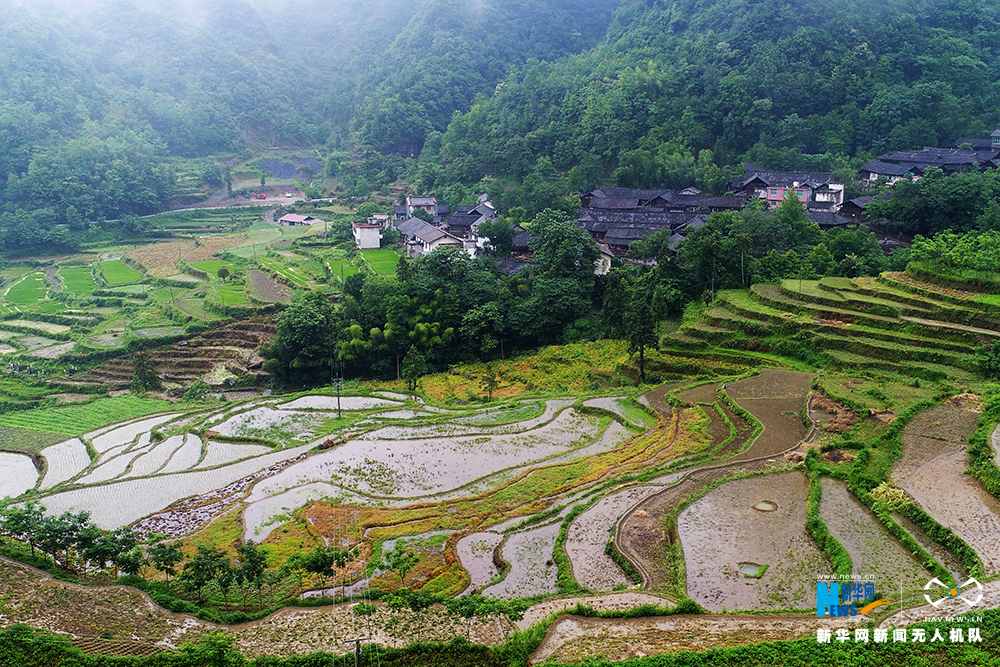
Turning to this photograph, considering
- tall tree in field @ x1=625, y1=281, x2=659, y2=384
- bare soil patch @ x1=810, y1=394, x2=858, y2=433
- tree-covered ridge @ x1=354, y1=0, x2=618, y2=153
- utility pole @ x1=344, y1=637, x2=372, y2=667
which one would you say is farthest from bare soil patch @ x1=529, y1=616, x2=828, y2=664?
tree-covered ridge @ x1=354, y1=0, x2=618, y2=153

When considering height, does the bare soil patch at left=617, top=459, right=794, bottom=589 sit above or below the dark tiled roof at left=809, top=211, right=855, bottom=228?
below

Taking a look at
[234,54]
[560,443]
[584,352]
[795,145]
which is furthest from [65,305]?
[234,54]

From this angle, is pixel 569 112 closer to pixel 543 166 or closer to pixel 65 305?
pixel 543 166

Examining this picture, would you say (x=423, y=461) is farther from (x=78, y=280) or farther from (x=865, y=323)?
(x=78, y=280)

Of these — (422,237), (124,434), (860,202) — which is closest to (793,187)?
(860,202)

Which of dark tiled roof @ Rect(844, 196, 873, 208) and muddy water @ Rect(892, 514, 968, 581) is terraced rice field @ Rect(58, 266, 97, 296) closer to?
muddy water @ Rect(892, 514, 968, 581)

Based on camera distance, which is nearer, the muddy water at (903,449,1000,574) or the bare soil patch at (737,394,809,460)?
the muddy water at (903,449,1000,574)
